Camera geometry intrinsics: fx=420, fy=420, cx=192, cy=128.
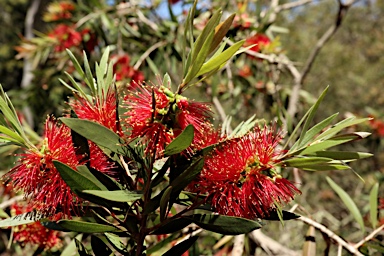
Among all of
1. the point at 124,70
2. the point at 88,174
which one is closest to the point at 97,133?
the point at 88,174

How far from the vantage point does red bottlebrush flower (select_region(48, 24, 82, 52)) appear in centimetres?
161

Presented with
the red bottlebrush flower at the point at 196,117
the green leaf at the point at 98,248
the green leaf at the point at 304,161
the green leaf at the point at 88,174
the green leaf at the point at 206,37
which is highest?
the green leaf at the point at 206,37

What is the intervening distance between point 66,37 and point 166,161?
1.26 m

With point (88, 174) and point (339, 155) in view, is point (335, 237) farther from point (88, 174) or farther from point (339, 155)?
point (88, 174)

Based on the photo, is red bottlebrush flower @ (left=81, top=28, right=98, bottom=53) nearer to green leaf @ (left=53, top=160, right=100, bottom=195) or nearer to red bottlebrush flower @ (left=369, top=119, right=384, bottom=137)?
green leaf @ (left=53, top=160, right=100, bottom=195)

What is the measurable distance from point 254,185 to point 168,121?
0.13 meters

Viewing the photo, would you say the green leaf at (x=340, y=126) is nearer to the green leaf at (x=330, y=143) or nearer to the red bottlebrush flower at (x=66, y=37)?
the green leaf at (x=330, y=143)

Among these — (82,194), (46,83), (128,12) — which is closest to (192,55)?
(82,194)

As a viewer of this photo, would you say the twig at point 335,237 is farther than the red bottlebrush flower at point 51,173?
Yes

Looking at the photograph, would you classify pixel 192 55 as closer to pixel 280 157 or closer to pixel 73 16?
pixel 280 157

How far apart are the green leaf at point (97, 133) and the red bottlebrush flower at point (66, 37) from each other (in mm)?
1230

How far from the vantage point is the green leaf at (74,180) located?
1.45 ft

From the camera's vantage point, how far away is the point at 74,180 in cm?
45

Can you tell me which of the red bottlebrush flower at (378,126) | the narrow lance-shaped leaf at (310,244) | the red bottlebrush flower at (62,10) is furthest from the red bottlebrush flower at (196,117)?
the red bottlebrush flower at (378,126)
